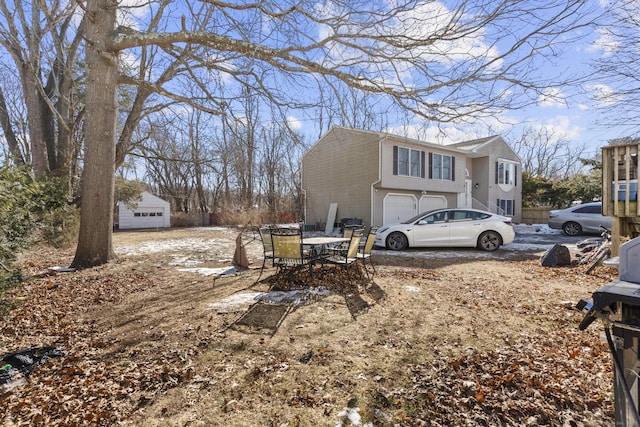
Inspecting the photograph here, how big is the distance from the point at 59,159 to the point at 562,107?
50.7ft

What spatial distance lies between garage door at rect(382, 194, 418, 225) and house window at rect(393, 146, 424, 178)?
127cm

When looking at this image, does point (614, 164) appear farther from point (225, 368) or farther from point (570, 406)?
point (225, 368)

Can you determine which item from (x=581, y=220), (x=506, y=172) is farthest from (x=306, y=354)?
(x=506, y=172)

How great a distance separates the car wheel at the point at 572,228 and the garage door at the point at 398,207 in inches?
267

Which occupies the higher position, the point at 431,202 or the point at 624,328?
the point at 431,202

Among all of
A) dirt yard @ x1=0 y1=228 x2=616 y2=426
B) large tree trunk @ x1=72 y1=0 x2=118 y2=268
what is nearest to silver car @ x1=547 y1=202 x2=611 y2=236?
dirt yard @ x1=0 y1=228 x2=616 y2=426

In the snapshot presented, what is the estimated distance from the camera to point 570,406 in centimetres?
236

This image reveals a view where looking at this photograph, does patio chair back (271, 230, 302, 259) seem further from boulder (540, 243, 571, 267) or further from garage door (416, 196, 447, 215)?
garage door (416, 196, 447, 215)

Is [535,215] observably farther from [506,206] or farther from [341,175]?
[341,175]

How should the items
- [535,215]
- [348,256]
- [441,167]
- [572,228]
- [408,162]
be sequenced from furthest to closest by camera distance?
[535,215], [441,167], [408,162], [572,228], [348,256]

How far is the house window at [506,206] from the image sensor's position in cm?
2192

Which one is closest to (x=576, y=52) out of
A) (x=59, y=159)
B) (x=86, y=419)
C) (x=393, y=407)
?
(x=393, y=407)

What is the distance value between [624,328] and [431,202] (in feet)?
55.6

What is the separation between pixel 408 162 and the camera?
16.1 meters
